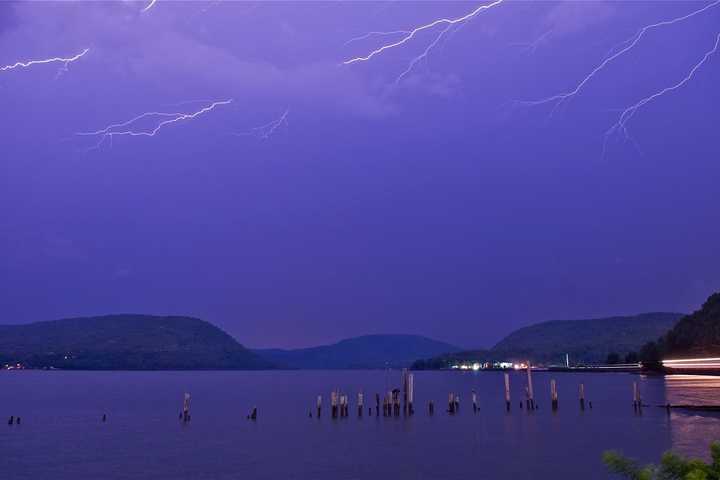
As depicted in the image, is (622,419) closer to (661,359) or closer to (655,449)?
(655,449)

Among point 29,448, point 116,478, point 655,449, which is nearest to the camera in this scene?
point 116,478

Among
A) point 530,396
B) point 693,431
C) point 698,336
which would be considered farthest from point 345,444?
point 698,336

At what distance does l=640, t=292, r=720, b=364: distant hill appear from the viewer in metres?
135

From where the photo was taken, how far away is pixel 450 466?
36.0 meters

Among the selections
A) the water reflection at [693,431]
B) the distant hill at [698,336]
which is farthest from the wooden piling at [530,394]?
the distant hill at [698,336]

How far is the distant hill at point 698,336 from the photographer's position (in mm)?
135000

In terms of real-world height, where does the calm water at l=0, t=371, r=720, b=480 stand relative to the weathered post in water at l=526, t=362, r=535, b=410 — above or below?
below

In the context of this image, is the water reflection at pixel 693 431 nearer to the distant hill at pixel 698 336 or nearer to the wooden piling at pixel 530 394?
the wooden piling at pixel 530 394

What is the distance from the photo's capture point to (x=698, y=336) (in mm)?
142625

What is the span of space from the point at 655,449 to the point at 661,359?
13344 cm

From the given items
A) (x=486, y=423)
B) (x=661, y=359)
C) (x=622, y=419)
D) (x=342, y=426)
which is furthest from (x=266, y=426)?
(x=661, y=359)

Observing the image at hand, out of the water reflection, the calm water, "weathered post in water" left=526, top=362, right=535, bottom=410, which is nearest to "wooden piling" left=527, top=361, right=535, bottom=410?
"weathered post in water" left=526, top=362, right=535, bottom=410

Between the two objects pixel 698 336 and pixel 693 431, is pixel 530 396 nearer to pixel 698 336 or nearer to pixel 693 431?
pixel 693 431

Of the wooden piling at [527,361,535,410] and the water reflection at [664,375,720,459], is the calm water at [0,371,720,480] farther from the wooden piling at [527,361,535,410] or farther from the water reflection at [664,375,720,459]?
the wooden piling at [527,361,535,410]
